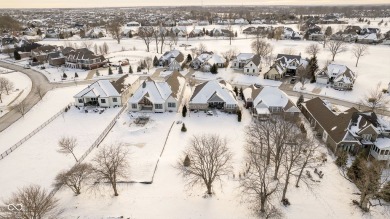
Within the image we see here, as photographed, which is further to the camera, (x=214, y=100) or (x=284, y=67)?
(x=284, y=67)

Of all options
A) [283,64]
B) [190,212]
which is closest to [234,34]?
[283,64]

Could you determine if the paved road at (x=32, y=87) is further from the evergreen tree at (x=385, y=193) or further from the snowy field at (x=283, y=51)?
the evergreen tree at (x=385, y=193)

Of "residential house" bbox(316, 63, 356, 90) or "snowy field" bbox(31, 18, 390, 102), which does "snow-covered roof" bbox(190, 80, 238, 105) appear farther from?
"residential house" bbox(316, 63, 356, 90)

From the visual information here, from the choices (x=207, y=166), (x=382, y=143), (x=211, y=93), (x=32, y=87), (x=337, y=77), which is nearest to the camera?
(x=207, y=166)

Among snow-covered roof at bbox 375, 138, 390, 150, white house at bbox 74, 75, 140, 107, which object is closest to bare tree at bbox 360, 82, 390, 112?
snow-covered roof at bbox 375, 138, 390, 150

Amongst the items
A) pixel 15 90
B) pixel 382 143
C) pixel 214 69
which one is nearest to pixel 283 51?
pixel 214 69

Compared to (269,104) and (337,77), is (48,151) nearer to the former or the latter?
(269,104)

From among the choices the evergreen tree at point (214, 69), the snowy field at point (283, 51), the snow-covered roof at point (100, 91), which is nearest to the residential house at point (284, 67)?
the snowy field at point (283, 51)

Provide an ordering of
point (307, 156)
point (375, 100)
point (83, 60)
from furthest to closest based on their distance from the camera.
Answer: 1. point (83, 60)
2. point (375, 100)
3. point (307, 156)
